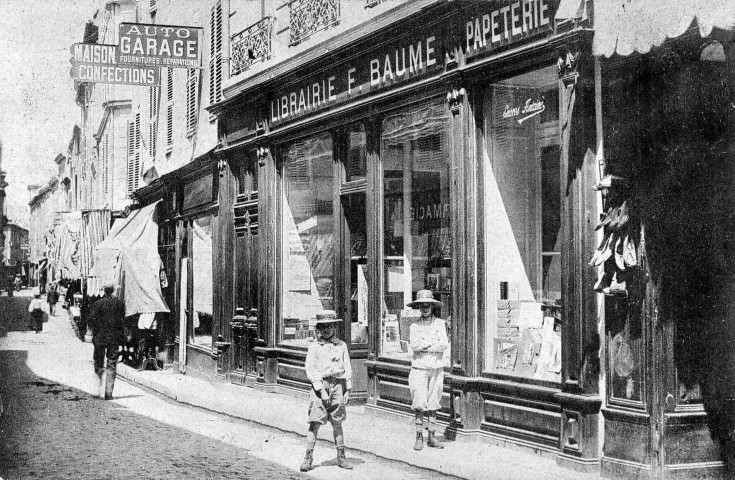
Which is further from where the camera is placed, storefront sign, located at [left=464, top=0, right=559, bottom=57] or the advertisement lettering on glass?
the advertisement lettering on glass

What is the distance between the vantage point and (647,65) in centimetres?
713

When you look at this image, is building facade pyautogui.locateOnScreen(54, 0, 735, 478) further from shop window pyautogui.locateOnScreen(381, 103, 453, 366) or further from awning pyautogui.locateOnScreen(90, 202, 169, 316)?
awning pyautogui.locateOnScreen(90, 202, 169, 316)

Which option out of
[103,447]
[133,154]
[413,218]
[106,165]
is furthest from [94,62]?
[106,165]

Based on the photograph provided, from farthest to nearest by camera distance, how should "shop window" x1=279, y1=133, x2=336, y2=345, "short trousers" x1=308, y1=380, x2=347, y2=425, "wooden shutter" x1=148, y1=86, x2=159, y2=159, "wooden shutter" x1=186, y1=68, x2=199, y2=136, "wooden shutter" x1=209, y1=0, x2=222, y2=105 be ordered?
"wooden shutter" x1=148, y1=86, x2=159, y2=159
"wooden shutter" x1=186, y1=68, x2=199, y2=136
"wooden shutter" x1=209, y1=0, x2=222, y2=105
"shop window" x1=279, y1=133, x2=336, y2=345
"short trousers" x1=308, y1=380, x2=347, y2=425

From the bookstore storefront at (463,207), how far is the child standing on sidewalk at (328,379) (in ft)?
4.95

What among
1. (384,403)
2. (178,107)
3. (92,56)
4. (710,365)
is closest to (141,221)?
(178,107)

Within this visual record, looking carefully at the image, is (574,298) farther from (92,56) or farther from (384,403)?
(92,56)

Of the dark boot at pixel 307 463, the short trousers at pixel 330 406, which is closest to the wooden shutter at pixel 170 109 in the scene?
the short trousers at pixel 330 406

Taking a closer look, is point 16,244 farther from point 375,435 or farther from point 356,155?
point 375,435

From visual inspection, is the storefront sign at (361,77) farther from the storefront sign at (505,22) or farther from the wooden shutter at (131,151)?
the wooden shutter at (131,151)

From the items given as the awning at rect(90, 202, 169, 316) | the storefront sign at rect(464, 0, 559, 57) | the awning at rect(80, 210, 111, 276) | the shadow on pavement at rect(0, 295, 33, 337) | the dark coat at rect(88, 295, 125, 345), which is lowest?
the shadow on pavement at rect(0, 295, 33, 337)

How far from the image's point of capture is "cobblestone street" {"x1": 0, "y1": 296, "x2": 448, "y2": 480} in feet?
25.8

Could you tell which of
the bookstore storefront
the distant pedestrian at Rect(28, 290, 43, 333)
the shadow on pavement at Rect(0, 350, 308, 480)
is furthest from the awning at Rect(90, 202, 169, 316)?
the distant pedestrian at Rect(28, 290, 43, 333)

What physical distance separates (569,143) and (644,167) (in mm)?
902
